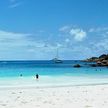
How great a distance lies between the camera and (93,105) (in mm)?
14125

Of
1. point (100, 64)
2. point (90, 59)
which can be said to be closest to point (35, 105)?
point (100, 64)

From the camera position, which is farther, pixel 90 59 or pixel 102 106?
pixel 90 59

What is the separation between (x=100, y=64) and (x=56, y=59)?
71.5 meters

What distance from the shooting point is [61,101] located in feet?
51.1

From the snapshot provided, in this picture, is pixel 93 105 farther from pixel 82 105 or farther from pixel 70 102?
pixel 70 102

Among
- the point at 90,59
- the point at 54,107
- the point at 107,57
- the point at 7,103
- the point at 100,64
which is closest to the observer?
the point at 54,107

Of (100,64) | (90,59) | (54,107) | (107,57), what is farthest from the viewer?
(90,59)

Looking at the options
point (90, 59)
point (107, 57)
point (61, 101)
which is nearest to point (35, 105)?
point (61, 101)

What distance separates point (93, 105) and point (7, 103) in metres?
4.01

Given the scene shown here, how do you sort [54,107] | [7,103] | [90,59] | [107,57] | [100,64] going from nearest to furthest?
[54,107]
[7,103]
[100,64]
[107,57]
[90,59]

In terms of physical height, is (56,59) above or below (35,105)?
above

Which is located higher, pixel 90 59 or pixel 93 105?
pixel 90 59

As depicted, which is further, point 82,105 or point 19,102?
point 19,102

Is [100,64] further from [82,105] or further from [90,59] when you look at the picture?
[82,105]
